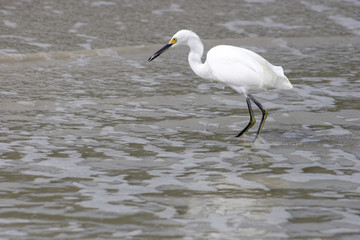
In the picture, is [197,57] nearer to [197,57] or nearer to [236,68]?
[197,57]

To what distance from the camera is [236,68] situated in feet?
22.5

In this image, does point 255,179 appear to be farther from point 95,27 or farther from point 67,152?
point 95,27

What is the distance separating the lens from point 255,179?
17.9 ft

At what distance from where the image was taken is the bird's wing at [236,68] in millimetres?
6840

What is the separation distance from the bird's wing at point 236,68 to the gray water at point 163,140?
1.86ft

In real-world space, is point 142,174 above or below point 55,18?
below

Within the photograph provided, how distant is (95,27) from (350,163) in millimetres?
8649

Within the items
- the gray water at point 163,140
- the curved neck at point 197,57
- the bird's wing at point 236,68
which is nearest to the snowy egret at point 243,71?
the bird's wing at point 236,68

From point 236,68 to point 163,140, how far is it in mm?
1040

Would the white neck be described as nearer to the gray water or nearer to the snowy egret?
the snowy egret

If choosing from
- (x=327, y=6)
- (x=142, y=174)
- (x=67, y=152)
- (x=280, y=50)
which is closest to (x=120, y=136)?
(x=67, y=152)

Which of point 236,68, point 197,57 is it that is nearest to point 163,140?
point 236,68

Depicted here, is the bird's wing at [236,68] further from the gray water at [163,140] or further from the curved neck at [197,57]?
the gray water at [163,140]

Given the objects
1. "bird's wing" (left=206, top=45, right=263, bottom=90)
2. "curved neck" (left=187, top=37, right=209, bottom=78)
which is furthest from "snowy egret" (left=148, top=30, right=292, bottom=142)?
"curved neck" (left=187, top=37, right=209, bottom=78)
